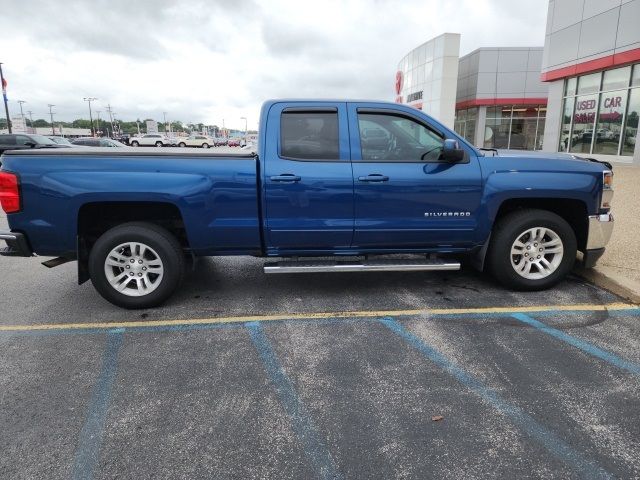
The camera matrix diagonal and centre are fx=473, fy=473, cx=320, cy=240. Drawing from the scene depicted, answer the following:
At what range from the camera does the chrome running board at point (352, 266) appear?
460cm

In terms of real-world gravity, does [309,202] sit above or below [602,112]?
below

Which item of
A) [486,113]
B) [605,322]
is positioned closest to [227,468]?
[605,322]

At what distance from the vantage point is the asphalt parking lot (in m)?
2.47

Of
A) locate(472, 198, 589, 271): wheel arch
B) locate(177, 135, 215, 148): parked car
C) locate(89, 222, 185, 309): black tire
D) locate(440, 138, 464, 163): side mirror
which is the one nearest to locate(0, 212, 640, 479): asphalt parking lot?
locate(89, 222, 185, 309): black tire

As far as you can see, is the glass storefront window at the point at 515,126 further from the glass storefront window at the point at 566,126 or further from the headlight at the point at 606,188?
the headlight at the point at 606,188

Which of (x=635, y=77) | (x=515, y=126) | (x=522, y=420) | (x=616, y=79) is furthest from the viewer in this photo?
(x=515, y=126)

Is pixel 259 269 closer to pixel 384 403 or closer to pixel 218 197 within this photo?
pixel 218 197

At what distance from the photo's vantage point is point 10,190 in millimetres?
4199

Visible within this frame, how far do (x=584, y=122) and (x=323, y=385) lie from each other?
70.1ft

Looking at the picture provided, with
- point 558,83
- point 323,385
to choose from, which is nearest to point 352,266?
point 323,385

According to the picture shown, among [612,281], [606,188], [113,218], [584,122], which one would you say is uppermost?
[584,122]

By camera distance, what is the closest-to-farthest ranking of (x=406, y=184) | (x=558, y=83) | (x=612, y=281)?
(x=406, y=184)
(x=612, y=281)
(x=558, y=83)

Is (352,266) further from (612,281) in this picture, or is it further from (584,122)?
(584,122)

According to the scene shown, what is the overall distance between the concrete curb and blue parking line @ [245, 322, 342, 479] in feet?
12.0
